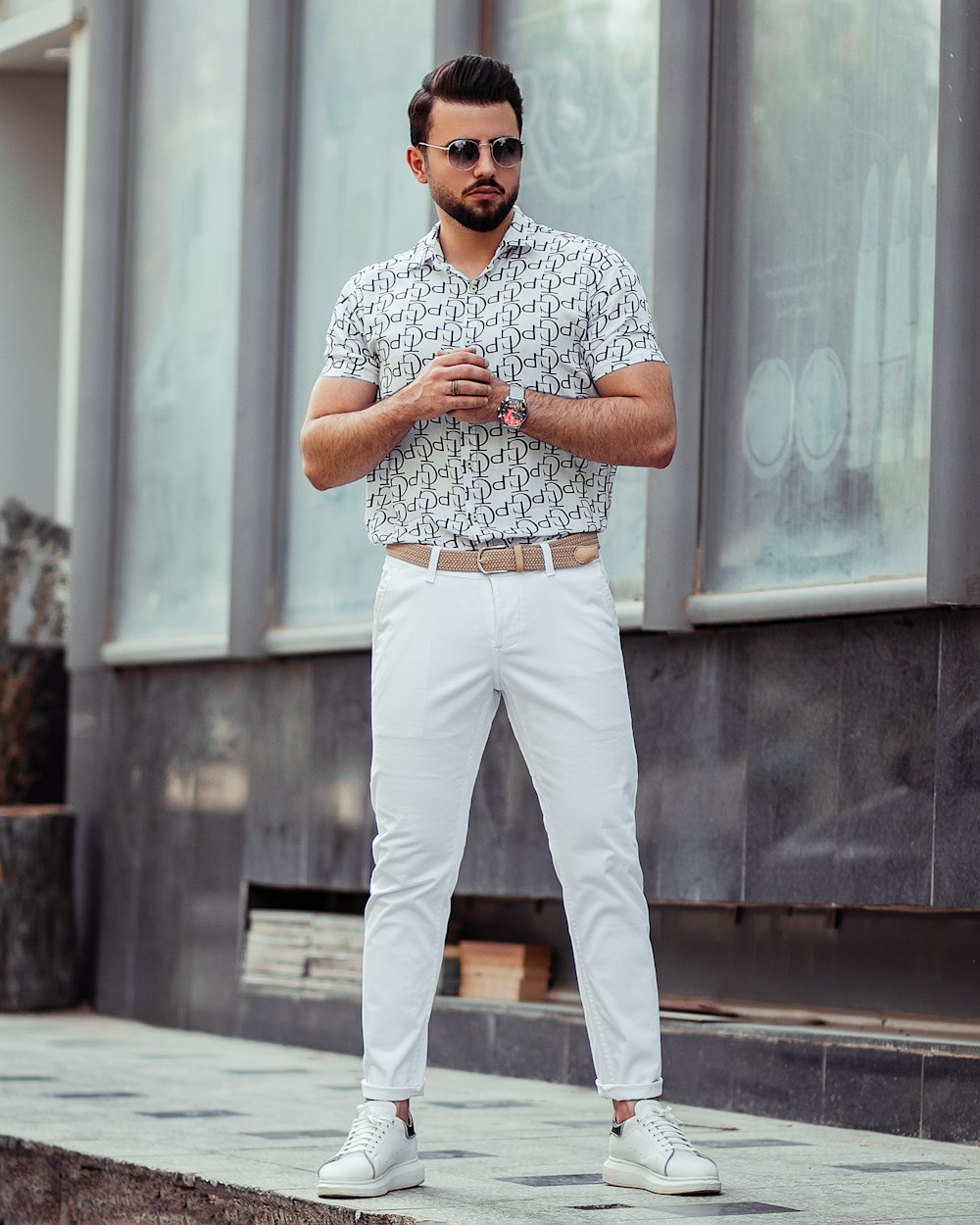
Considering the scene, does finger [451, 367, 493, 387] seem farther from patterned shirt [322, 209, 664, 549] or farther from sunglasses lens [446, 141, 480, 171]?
sunglasses lens [446, 141, 480, 171]

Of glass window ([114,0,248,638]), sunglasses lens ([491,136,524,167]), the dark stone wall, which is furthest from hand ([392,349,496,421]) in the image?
glass window ([114,0,248,638])

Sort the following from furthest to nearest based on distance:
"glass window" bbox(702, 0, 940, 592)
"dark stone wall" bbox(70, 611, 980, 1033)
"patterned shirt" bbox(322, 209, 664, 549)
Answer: "glass window" bbox(702, 0, 940, 592) < "dark stone wall" bbox(70, 611, 980, 1033) < "patterned shirt" bbox(322, 209, 664, 549)

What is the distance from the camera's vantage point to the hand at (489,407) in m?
3.97

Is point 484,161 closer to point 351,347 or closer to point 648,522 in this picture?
point 351,347

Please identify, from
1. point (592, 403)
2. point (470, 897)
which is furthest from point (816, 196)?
point (470, 897)

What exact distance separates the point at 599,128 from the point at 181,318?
104 inches

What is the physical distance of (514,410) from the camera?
13.1 ft

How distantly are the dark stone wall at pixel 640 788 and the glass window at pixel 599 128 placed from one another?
0.50 m

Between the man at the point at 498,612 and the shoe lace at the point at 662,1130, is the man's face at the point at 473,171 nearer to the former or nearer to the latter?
the man at the point at 498,612

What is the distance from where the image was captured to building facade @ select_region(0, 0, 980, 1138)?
18.4 ft

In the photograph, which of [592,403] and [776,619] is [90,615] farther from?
[592,403]

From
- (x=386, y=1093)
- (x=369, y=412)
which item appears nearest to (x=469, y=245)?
(x=369, y=412)

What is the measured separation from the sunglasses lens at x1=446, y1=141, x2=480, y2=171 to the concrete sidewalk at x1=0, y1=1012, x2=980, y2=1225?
6.47 feet

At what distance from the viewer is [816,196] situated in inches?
237
